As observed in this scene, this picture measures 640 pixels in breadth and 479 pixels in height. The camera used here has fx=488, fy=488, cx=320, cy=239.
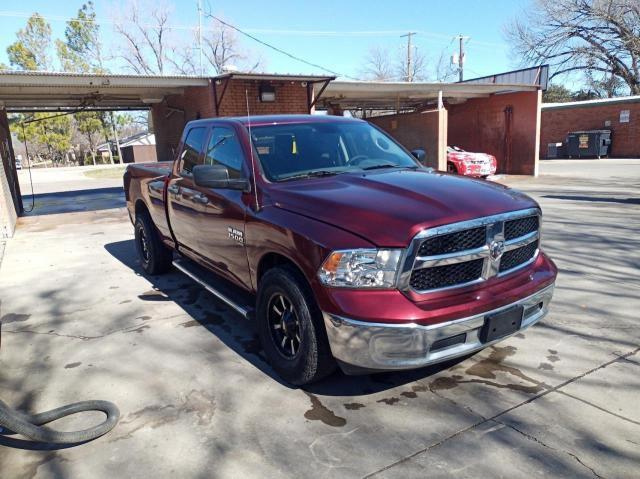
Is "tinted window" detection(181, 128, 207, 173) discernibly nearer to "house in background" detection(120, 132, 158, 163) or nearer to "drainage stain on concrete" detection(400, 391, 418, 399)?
"drainage stain on concrete" detection(400, 391, 418, 399)

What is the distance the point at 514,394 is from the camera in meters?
3.23

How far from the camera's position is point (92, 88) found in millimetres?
13039

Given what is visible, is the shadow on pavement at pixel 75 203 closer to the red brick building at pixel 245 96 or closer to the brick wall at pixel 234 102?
the brick wall at pixel 234 102

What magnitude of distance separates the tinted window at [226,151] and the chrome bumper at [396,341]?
1733 mm

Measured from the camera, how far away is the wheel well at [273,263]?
3.31 metres

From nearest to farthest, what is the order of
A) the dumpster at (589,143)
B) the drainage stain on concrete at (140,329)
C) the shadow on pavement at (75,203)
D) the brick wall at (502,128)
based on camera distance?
1. the drainage stain on concrete at (140,329)
2. the shadow on pavement at (75,203)
3. the brick wall at (502,128)
4. the dumpster at (589,143)

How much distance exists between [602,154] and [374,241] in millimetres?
29379

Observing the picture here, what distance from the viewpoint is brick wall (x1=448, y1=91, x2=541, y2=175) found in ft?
62.8

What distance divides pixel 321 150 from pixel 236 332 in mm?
1816

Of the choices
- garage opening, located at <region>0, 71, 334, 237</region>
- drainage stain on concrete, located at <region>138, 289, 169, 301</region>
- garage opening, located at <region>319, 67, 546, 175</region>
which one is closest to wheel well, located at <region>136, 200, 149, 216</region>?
drainage stain on concrete, located at <region>138, 289, 169, 301</region>

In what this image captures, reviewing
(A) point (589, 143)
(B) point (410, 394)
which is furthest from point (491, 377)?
(A) point (589, 143)

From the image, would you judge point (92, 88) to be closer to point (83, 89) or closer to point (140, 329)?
point (83, 89)

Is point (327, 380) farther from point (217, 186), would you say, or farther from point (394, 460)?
point (217, 186)

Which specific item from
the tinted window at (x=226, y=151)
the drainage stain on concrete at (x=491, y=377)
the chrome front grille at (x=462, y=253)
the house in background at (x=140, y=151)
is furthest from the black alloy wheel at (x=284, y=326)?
the house in background at (x=140, y=151)
